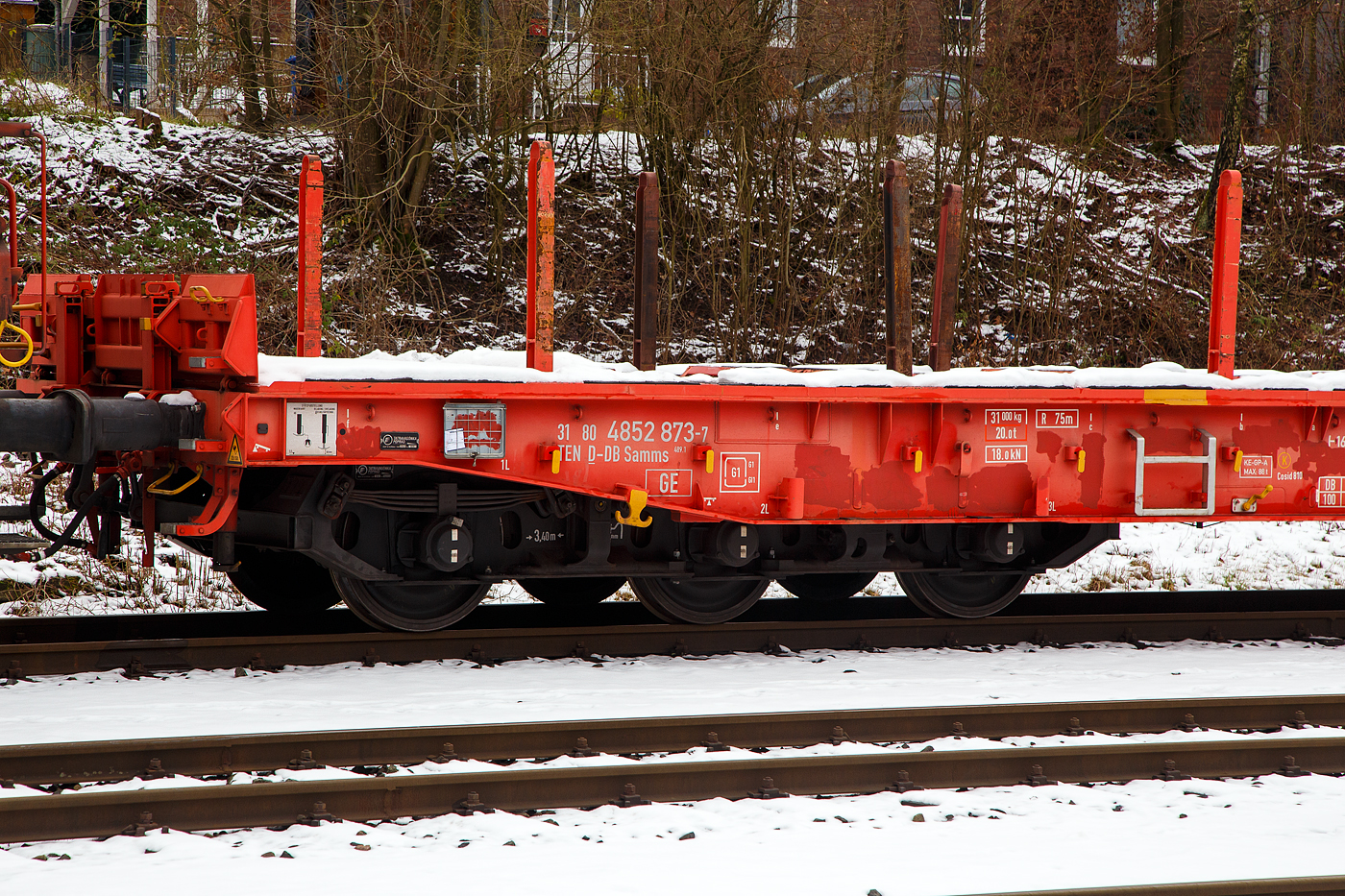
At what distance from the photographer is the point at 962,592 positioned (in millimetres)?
8820

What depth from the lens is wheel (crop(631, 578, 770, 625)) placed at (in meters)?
8.08

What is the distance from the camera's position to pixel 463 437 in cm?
689

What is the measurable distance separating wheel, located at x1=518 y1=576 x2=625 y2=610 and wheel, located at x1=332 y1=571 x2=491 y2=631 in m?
0.99

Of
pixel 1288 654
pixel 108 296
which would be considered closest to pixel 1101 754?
pixel 1288 654

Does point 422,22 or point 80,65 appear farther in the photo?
point 80,65

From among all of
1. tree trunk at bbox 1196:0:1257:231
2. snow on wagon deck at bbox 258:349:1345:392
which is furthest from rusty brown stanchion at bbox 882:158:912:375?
tree trunk at bbox 1196:0:1257:231

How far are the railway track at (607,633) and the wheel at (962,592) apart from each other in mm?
192

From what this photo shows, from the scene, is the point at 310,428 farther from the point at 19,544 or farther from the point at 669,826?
the point at 669,826

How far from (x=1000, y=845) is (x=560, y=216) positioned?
15.8 m

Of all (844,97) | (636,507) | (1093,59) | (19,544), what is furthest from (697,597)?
(1093,59)

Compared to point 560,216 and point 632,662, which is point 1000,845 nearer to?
point 632,662

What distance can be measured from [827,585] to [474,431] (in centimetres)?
342

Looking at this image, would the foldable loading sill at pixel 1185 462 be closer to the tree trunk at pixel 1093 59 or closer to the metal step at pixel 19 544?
the metal step at pixel 19 544

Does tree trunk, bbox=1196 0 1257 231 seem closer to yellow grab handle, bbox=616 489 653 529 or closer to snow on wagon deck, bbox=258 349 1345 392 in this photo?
snow on wagon deck, bbox=258 349 1345 392
